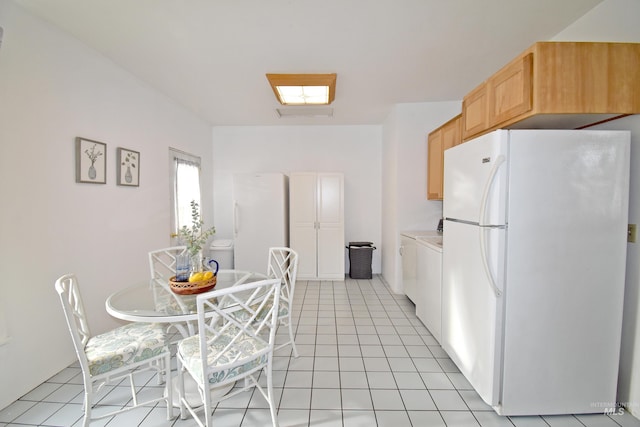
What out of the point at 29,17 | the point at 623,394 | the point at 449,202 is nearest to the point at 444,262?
the point at 449,202

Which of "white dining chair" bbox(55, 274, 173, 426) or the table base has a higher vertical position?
"white dining chair" bbox(55, 274, 173, 426)

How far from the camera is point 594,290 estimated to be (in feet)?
5.14

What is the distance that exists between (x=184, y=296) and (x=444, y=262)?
1979 mm

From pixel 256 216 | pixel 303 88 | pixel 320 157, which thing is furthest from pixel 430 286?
pixel 320 157

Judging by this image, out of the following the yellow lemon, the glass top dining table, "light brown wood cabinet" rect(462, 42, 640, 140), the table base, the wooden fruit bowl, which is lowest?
the table base

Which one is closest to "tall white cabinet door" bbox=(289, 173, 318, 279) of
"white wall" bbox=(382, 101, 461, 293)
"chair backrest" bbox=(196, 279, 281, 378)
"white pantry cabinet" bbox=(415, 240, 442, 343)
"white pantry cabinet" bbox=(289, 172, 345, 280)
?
"white pantry cabinet" bbox=(289, 172, 345, 280)

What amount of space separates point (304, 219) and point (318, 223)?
232 mm

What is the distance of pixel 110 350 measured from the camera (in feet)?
4.98

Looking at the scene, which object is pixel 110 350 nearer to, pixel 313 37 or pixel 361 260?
pixel 313 37

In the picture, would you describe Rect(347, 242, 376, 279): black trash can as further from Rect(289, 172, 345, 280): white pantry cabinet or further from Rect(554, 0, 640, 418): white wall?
Rect(554, 0, 640, 418): white wall

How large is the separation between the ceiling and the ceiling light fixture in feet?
0.31

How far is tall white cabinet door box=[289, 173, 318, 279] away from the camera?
4242 millimetres

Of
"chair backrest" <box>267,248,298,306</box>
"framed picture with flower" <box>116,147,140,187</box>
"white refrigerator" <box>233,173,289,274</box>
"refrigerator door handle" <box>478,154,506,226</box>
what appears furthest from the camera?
"white refrigerator" <box>233,173,289,274</box>

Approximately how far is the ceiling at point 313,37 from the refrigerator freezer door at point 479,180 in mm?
959
